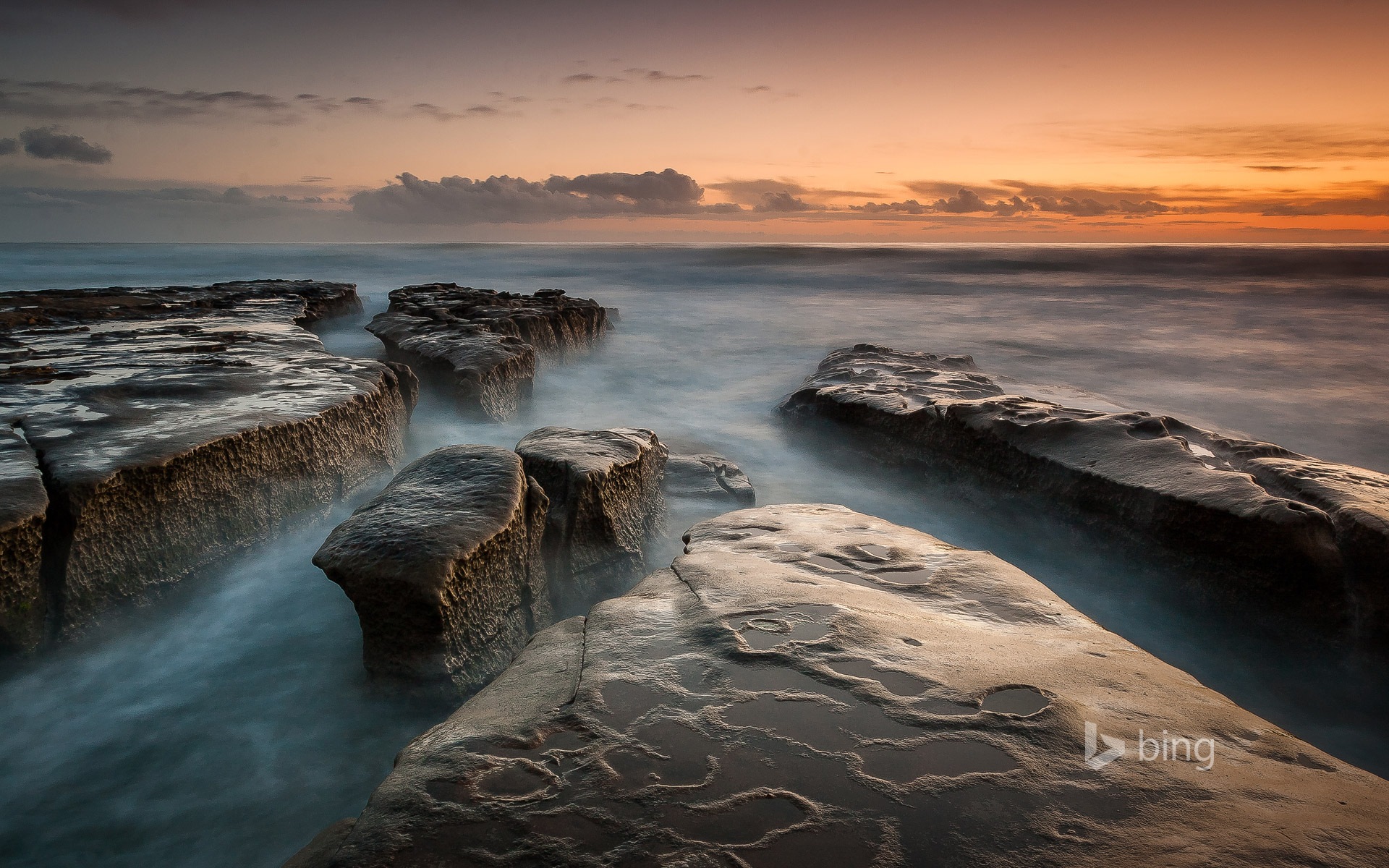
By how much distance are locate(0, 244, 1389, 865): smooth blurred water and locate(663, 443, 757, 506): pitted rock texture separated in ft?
1.02

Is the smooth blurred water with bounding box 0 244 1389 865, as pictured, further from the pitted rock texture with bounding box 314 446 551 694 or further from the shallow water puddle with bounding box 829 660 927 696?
the shallow water puddle with bounding box 829 660 927 696

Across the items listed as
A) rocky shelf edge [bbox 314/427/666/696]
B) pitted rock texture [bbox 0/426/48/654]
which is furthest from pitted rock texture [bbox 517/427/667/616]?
pitted rock texture [bbox 0/426/48/654]

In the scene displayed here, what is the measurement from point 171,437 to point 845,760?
3.55 metres

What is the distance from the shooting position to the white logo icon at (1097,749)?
1.70 metres

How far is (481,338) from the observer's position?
7.68 meters

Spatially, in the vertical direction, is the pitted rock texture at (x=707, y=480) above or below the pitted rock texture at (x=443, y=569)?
below

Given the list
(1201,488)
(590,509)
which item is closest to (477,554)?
(590,509)

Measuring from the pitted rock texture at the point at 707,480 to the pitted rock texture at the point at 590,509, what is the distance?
1.16 m

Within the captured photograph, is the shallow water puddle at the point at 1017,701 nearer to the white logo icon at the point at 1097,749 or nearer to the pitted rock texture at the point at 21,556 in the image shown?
the white logo icon at the point at 1097,749

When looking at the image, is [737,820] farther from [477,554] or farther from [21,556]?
[21,556]

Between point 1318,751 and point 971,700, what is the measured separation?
905 millimetres

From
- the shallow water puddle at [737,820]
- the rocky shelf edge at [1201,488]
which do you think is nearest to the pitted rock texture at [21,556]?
the shallow water puddle at [737,820]

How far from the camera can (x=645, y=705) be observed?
76.2 inches

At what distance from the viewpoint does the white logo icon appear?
170 cm
